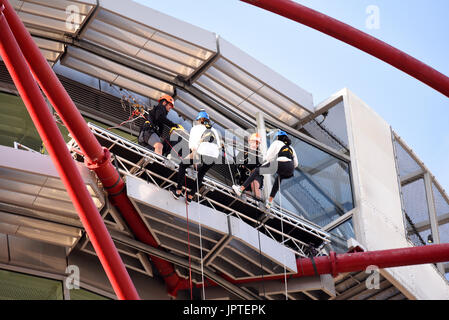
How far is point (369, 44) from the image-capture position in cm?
1859

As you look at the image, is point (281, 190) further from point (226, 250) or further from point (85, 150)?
point (85, 150)

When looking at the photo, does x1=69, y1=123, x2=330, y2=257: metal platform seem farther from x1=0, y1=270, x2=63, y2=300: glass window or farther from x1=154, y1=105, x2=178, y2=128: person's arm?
x1=0, y1=270, x2=63, y2=300: glass window

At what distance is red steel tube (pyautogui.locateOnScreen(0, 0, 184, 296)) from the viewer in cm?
1540

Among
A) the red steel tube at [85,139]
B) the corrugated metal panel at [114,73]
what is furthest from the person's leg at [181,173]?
the corrugated metal panel at [114,73]

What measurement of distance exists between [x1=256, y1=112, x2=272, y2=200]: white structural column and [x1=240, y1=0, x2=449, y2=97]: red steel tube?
5651 millimetres

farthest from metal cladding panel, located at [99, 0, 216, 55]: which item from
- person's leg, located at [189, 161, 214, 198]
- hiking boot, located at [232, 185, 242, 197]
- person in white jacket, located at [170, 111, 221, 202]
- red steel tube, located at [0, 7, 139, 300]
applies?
red steel tube, located at [0, 7, 139, 300]

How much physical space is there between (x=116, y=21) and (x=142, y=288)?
669 centimetres

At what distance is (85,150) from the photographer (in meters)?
17.6

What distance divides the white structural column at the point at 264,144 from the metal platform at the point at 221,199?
808mm

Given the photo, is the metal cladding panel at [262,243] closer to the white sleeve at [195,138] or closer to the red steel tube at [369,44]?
the white sleeve at [195,138]

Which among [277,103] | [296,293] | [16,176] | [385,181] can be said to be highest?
[277,103]

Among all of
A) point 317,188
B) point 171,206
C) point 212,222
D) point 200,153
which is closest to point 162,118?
point 200,153

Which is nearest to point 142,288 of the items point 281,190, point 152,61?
point 281,190

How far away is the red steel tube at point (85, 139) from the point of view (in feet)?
50.5
